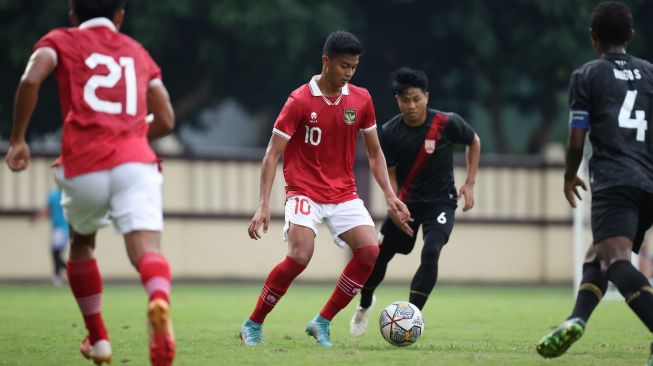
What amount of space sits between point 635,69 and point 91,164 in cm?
352

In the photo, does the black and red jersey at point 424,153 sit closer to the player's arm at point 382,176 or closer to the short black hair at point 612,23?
the player's arm at point 382,176

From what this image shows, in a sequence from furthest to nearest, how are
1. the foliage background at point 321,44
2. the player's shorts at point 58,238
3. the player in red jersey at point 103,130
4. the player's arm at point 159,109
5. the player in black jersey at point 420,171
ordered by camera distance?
the foliage background at point 321,44 → the player's shorts at point 58,238 → the player in black jersey at point 420,171 → the player's arm at point 159,109 → the player in red jersey at point 103,130

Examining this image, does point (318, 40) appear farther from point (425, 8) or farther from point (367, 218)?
point (367, 218)

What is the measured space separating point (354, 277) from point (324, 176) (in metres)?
0.80

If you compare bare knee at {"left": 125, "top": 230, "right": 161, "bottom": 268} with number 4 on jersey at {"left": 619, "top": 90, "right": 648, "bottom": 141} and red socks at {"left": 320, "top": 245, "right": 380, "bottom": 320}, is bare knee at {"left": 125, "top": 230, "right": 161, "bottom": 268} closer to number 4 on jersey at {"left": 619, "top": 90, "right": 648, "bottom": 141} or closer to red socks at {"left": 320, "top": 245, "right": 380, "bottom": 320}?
red socks at {"left": 320, "top": 245, "right": 380, "bottom": 320}

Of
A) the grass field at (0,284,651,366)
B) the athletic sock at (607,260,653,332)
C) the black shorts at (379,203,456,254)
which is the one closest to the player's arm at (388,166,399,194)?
the black shorts at (379,203,456,254)

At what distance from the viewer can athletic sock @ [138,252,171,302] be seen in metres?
6.81

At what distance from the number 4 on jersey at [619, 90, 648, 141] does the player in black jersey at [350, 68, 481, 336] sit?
309cm

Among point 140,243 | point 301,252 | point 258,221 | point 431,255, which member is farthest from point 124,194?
point 431,255

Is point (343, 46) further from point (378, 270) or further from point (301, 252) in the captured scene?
point (378, 270)

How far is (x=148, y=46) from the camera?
26.6m

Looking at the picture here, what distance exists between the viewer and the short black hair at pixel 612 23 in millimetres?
7910

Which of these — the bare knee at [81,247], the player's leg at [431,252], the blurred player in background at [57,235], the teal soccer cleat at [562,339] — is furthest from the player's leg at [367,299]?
the blurred player in background at [57,235]

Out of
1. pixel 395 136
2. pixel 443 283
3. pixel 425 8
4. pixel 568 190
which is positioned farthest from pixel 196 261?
pixel 568 190
